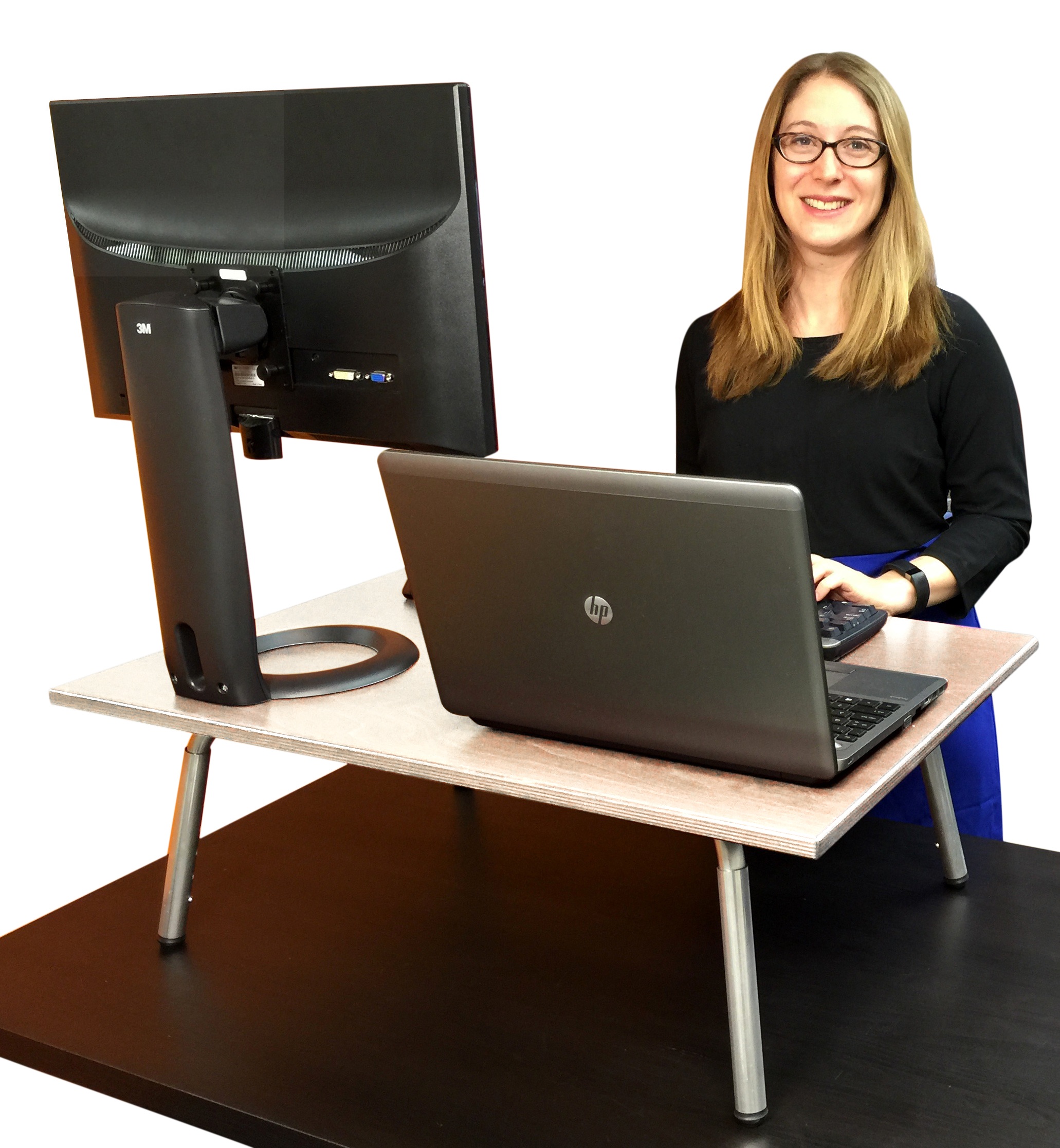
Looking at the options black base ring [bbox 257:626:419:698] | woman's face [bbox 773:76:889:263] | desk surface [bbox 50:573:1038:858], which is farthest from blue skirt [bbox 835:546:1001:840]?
black base ring [bbox 257:626:419:698]

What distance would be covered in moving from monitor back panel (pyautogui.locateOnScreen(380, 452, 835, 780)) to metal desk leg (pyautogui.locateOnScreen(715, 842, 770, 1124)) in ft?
0.38

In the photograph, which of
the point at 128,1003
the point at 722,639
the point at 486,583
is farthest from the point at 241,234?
the point at 128,1003

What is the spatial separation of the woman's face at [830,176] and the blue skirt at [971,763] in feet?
1.77

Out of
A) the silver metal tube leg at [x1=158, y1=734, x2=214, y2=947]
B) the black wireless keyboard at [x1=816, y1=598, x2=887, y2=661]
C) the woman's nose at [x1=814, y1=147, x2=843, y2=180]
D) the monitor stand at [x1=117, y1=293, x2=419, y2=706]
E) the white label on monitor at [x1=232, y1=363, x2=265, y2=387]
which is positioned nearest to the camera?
the monitor stand at [x1=117, y1=293, x2=419, y2=706]

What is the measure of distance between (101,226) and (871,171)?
4.01 feet

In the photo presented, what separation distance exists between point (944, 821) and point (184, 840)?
117cm

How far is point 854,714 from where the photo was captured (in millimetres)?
1849

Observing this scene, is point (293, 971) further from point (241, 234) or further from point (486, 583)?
point (241, 234)

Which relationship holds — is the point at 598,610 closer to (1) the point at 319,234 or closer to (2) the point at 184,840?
(1) the point at 319,234

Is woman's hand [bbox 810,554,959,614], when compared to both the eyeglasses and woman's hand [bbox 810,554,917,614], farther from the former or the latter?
the eyeglasses

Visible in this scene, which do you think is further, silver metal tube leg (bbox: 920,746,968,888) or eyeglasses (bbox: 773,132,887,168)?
eyeglasses (bbox: 773,132,887,168)

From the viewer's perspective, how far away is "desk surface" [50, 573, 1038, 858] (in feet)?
5.50

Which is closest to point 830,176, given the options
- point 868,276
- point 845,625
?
point 868,276

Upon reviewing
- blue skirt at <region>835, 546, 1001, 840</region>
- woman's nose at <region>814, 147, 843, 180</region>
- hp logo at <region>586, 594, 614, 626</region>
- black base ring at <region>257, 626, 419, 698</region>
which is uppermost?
woman's nose at <region>814, 147, 843, 180</region>
